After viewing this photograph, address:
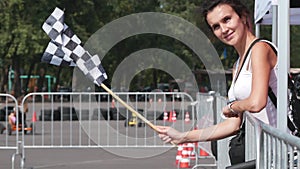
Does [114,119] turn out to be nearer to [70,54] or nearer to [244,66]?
[70,54]

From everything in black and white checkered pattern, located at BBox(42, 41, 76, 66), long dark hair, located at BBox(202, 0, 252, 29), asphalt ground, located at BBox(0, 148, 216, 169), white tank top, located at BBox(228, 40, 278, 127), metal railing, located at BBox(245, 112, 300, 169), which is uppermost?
long dark hair, located at BBox(202, 0, 252, 29)

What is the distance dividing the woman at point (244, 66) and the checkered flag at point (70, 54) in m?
1.18

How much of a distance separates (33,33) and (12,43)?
2.07m

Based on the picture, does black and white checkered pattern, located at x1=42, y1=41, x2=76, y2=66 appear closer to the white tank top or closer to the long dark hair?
the long dark hair

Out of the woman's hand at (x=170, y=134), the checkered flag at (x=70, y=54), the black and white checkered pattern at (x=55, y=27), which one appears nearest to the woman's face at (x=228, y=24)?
the woman's hand at (x=170, y=134)

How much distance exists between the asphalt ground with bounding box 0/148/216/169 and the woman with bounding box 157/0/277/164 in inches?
318

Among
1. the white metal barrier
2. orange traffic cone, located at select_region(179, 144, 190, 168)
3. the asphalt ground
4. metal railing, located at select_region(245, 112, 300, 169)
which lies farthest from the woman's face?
the white metal barrier

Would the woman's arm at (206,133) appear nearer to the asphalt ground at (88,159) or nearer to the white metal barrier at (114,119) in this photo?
the asphalt ground at (88,159)

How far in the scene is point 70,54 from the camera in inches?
221

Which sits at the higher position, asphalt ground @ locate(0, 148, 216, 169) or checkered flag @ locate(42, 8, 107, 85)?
checkered flag @ locate(42, 8, 107, 85)

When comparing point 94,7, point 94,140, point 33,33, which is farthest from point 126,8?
point 94,140

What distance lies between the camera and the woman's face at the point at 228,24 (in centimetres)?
429

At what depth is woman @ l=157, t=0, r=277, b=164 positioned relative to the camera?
4.11 metres

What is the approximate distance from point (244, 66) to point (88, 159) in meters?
9.75
